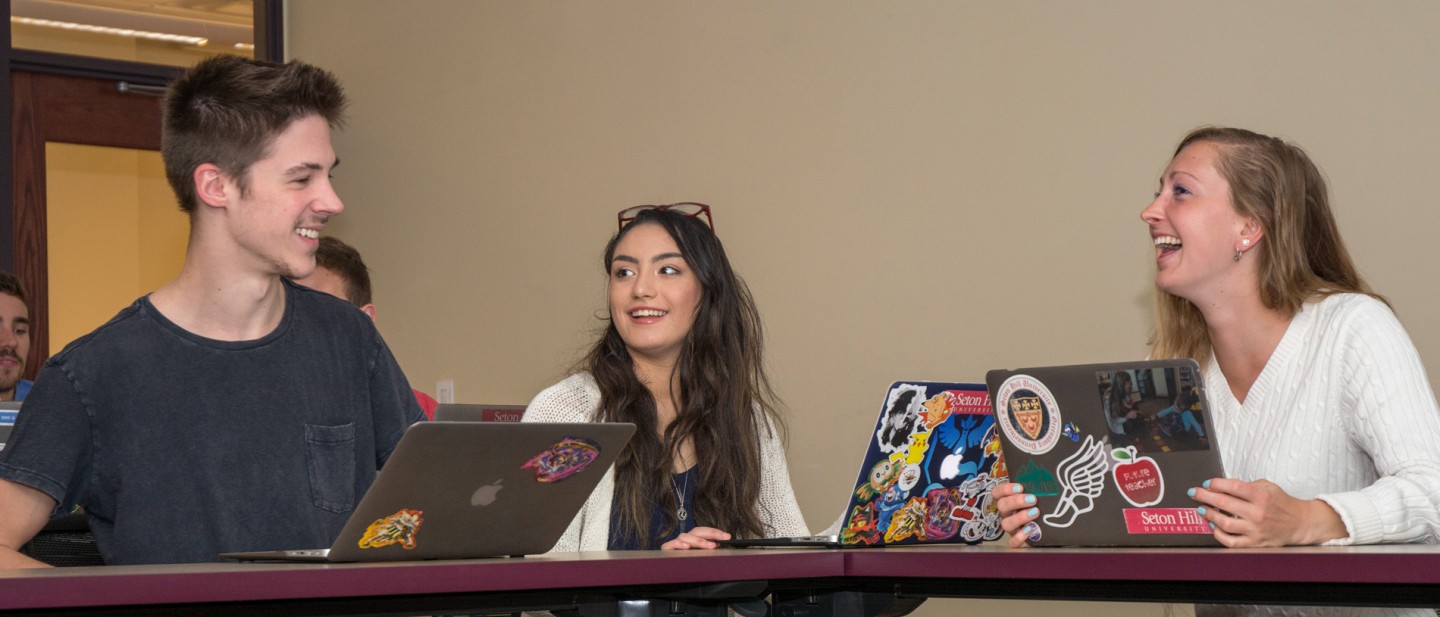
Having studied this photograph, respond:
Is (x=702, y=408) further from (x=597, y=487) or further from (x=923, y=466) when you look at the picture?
(x=923, y=466)

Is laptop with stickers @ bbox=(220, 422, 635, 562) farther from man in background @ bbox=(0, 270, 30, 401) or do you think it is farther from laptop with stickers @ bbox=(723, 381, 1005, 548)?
man in background @ bbox=(0, 270, 30, 401)

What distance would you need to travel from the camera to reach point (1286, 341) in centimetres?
211

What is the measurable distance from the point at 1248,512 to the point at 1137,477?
13 centimetres

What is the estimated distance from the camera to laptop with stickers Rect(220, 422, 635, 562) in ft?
5.07

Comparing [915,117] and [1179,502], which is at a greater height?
[915,117]

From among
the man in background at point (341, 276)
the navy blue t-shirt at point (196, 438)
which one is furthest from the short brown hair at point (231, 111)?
the man in background at point (341, 276)

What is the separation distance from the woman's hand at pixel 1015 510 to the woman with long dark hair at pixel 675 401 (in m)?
0.66

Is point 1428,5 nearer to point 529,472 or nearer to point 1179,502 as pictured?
point 1179,502

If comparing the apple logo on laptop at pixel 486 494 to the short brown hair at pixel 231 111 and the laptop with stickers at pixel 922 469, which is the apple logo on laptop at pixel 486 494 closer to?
the laptop with stickers at pixel 922 469

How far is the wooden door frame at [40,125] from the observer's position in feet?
17.7

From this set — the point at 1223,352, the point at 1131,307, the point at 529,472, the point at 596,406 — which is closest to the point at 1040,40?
the point at 1131,307

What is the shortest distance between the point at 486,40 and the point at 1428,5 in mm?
3157

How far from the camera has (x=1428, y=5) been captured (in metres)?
2.62

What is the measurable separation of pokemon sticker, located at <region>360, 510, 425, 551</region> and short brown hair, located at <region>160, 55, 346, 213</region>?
0.61 meters
